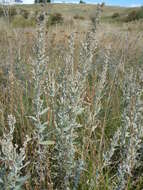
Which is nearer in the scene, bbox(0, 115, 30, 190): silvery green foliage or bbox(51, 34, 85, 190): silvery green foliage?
bbox(0, 115, 30, 190): silvery green foliage

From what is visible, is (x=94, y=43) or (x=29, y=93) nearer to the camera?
(x=94, y=43)

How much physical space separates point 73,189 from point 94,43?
71cm

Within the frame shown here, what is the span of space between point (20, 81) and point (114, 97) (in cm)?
85

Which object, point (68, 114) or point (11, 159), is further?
point (68, 114)

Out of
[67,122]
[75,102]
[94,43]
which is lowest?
[67,122]

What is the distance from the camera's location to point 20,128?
2074mm

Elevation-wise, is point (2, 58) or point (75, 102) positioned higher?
point (75, 102)

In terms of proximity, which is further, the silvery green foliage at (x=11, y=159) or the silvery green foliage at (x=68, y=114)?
the silvery green foliage at (x=68, y=114)

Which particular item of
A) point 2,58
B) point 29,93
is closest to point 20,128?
point 29,93

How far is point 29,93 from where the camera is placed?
251cm

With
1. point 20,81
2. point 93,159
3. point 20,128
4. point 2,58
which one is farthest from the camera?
point 2,58

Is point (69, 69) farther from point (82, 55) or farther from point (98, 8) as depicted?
point (98, 8)

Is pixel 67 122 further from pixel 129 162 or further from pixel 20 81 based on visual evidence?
pixel 20 81

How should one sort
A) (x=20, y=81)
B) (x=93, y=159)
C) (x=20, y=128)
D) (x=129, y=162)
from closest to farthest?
(x=129, y=162) < (x=93, y=159) < (x=20, y=128) < (x=20, y=81)
